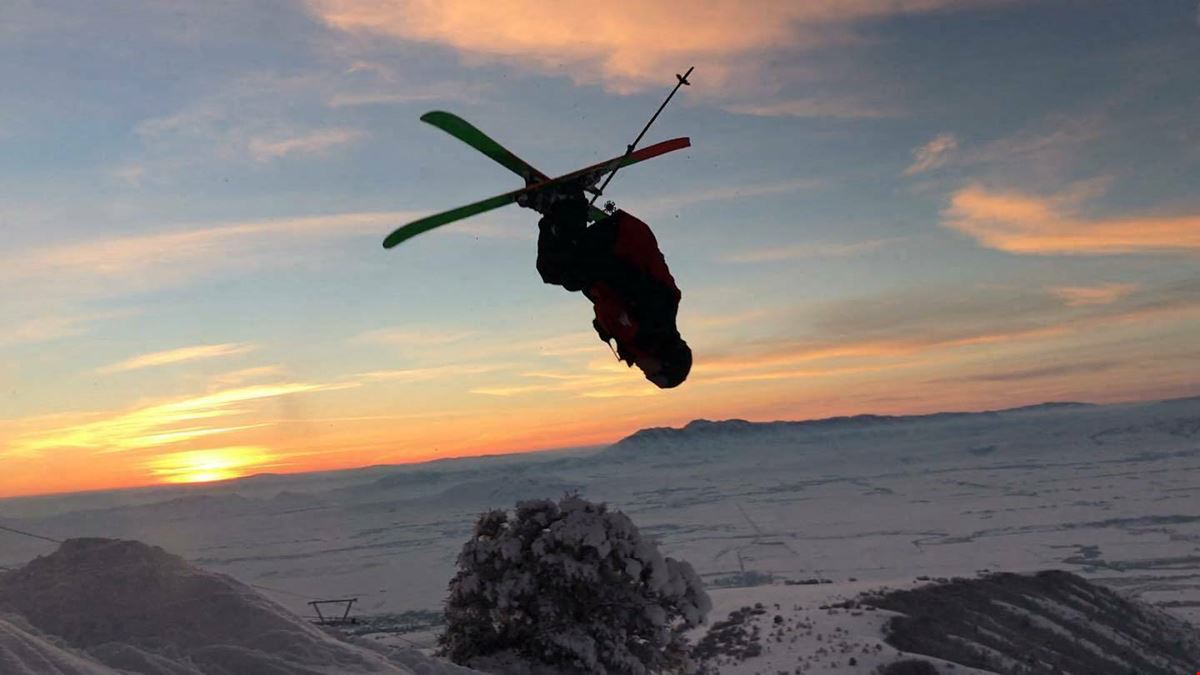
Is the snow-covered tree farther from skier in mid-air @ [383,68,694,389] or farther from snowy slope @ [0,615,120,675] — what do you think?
snowy slope @ [0,615,120,675]

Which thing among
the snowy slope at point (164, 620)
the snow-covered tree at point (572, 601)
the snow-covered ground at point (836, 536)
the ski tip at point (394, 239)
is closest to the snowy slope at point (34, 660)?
the snowy slope at point (164, 620)

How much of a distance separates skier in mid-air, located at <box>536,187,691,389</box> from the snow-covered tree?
678 cm

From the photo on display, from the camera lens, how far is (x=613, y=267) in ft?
40.5

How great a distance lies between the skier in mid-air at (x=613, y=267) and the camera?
12.3 m

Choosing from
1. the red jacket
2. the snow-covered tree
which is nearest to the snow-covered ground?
the snow-covered tree

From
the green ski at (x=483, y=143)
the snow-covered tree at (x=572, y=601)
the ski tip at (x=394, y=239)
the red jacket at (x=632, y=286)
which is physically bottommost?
the snow-covered tree at (x=572, y=601)

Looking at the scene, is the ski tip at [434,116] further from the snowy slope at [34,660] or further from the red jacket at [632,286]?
the snowy slope at [34,660]

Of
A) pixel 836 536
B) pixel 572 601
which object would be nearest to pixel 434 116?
pixel 572 601

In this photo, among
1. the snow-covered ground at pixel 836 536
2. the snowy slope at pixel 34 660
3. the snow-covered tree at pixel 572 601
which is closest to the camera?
the snowy slope at pixel 34 660

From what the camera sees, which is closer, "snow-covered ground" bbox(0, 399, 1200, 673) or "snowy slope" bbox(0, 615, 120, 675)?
"snowy slope" bbox(0, 615, 120, 675)

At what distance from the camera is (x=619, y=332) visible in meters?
13.1

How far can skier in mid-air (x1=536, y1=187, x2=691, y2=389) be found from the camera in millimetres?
12312

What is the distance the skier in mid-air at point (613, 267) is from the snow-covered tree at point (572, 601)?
6779 mm

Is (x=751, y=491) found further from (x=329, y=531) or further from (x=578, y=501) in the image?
(x=578, y=501)
